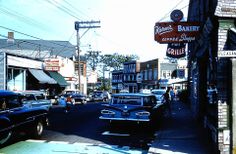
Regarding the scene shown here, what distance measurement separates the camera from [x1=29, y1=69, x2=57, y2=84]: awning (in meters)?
33.1

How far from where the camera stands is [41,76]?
34.4 meters

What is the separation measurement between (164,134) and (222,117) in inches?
170

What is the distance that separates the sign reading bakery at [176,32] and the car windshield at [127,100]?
2.89m

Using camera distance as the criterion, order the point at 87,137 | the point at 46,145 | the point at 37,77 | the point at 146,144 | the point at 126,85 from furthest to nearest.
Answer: the point at 126,85
the point at 37,77
the point at 87,137
the point at 146,144
the point at 46,145

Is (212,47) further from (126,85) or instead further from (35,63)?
(126,85)

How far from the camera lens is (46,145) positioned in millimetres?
10148

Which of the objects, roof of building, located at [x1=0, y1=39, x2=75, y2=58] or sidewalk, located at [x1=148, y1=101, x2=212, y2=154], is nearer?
sidewalk, located at [x1=148, y1=101, x2=212, y2=154]

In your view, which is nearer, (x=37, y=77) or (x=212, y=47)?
(x=212, y=47)

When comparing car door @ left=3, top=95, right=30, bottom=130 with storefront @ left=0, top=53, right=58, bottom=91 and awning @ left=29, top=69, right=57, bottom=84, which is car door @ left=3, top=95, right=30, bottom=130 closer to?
storefront @ left=0, top=53, right=58, bottom=91

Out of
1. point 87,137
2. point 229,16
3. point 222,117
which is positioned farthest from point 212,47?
point 87,137

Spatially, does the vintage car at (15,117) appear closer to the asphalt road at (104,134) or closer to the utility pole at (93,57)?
the asphalt road at (104,134)

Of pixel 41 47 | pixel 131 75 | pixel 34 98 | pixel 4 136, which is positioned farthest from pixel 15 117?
pixel 131 75

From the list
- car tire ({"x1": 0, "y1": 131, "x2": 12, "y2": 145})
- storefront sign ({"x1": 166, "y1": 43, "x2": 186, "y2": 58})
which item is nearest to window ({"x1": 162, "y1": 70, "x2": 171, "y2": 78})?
storefront sign ({"x1": 166, "y1": 43, "x2": 186, "y2": 58})

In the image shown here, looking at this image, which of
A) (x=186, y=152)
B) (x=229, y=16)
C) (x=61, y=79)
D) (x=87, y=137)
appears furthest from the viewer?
(x=61, y=79)
